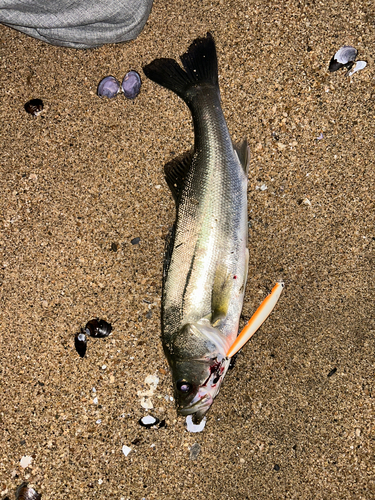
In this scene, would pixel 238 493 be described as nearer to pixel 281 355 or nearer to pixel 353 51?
pixel 281 355

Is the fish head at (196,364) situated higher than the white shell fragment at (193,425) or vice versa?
the fish head at (196,364)

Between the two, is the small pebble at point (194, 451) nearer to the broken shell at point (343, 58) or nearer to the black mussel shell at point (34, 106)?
the black mussel shell at point (34, 106)

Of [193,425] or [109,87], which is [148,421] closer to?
[193,425]

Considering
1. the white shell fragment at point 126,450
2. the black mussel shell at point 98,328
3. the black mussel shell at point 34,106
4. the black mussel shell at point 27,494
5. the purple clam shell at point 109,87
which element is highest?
the purple clam shell at point 109,87

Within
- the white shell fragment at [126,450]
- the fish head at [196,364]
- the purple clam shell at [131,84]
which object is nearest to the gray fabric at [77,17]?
the purple clam shell at [131,84]

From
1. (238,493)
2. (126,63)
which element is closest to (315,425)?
(238,493)

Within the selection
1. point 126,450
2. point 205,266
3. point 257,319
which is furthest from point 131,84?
point 126,450
